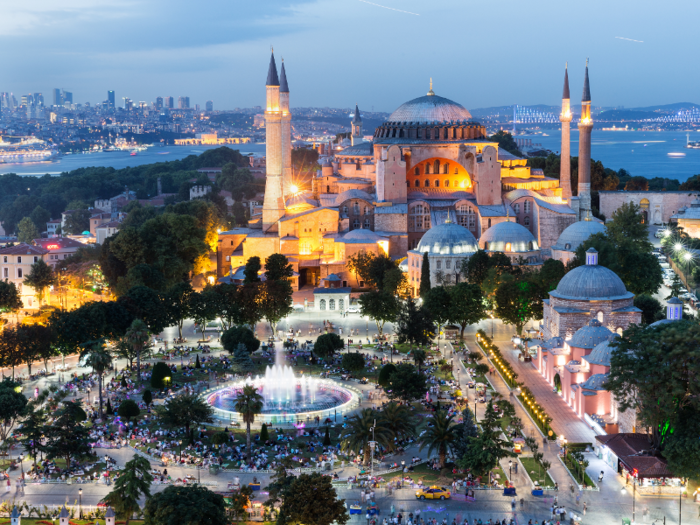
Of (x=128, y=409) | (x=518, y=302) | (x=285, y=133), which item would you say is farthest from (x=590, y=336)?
(x=285, y=133)

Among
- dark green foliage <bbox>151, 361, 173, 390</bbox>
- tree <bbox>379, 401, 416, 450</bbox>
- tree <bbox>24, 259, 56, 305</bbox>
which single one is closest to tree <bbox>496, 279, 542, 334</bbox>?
tree <bbox>379, 401, 416, 450</bbox>

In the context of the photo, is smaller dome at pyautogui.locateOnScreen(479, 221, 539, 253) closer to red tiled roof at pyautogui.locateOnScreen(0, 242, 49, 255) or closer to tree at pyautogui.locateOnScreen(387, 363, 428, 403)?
tree at pyautogui.locateOnScreen(387, 363, 428, 403)

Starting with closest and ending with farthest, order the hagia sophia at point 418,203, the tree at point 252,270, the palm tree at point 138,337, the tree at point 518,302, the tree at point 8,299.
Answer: the palm tree at point 138,337, the tree at point 518,302, the tree at point 8,299, the tree at point 252,270, the hagia sophia at point 418,203

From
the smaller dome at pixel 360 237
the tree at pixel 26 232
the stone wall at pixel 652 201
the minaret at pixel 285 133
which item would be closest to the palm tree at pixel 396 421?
the smaller dome at pixel 360 237

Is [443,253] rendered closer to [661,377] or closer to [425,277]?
[425,277]

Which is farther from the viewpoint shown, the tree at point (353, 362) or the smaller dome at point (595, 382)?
the tree at point (353, 362)

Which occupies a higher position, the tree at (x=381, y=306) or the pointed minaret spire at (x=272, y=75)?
the pointed minaret spire at (x=272, y=75)

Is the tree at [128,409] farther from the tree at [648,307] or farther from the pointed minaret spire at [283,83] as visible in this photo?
the pointed minaret spire at [283,83]
